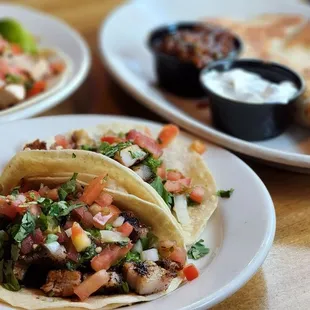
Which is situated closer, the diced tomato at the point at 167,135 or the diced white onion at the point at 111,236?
the diced white onion at the point at 111,236

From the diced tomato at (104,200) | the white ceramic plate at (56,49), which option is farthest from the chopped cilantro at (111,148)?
the white ceramic plate at (56,49)

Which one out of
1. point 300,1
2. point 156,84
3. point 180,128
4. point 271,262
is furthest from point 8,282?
point 300,1

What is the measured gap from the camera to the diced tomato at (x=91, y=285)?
248 centimetres

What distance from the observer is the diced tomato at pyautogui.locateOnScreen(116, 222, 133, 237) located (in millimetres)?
2662

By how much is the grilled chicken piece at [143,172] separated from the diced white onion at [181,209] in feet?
0.55

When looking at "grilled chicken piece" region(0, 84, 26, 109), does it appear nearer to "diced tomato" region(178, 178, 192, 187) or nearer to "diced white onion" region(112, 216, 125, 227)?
"diced tomato" region(178, 178, 192, 187)

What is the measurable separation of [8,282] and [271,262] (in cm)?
119

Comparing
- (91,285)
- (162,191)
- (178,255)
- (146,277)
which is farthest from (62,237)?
(162,191)

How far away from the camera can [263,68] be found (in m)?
4.14

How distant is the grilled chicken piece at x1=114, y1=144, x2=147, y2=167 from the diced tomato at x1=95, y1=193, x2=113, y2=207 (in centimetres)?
33

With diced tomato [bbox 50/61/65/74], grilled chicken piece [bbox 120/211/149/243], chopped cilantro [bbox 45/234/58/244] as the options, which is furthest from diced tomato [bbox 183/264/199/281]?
diced tomato [bbox 50/61/65/74]

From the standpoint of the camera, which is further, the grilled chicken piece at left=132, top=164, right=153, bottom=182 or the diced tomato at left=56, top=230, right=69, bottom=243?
the grilled chicken piece at left=132, top=164, right=153, bottom=182

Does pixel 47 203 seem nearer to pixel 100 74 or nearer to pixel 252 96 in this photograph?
pixel 252 96

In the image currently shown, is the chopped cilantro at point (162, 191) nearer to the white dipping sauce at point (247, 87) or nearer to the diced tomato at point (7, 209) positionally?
the diced tomato at point (7, 209)
